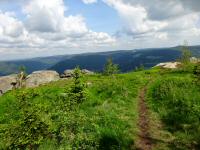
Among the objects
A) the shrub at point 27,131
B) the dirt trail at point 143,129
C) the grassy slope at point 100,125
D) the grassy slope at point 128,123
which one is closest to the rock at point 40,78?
the grassy slope at point 128,123

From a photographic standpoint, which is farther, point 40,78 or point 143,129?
point 40,78

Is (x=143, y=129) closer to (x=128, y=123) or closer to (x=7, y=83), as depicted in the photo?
(x=128, y=123)

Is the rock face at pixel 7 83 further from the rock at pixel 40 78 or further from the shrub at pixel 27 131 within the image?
the shrub at pixel 27 131

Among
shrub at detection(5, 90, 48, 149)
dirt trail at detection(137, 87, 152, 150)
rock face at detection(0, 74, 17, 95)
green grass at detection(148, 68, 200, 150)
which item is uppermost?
shrub at detection(5, 90, 48, 149)

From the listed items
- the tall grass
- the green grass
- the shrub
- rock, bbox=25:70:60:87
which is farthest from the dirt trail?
rock, bbox=25:70:60:87

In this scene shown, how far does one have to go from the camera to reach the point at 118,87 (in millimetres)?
43750

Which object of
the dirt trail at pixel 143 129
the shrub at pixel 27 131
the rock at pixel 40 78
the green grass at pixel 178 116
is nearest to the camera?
the shrub at pixel 27 131

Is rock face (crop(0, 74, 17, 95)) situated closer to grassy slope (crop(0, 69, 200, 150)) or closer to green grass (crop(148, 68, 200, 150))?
grassy slope (crop(0, 69, 200, 150))

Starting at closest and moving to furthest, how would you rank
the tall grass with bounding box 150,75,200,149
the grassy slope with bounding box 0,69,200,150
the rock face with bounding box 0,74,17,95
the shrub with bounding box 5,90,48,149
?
the shrub with bounding box 5,90,48,149 < the grassy slope with bounding box 0,69,200,150 < the tall grass with bounding box 150,75,200,149 < the rock face with bounding box 0,74,17,95

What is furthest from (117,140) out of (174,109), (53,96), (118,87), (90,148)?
(53,96)

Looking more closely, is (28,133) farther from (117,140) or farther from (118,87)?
(118,87)

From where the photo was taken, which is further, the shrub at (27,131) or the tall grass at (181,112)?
the tall grass at (181,112)

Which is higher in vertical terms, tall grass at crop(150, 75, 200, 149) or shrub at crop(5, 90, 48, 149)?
shrub at crop(5, 90, 48, 149)

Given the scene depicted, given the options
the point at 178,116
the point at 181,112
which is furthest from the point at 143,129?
the point at 181,112
